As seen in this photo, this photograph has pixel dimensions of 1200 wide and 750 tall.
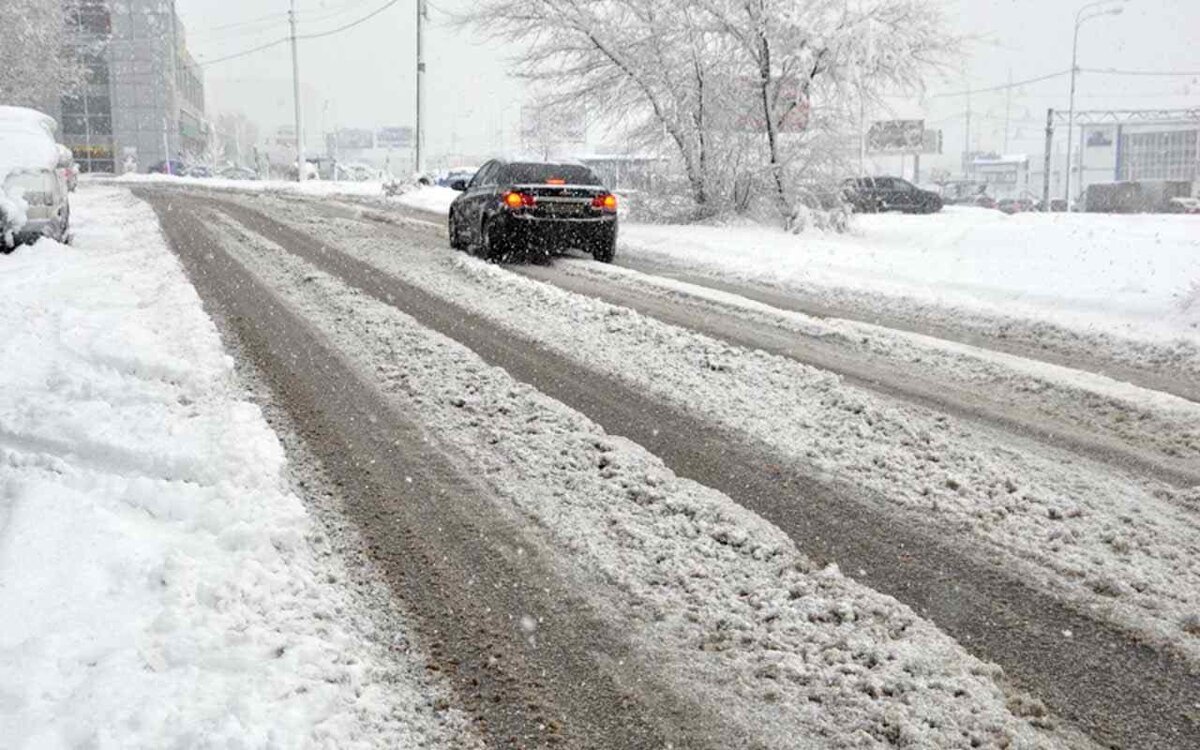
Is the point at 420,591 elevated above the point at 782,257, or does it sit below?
below

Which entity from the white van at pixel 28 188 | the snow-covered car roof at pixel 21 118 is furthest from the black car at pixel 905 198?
the white van at pixel 28 188

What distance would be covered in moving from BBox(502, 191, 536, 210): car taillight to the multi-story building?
8279 cm

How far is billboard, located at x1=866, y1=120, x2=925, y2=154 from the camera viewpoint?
25.6 metres

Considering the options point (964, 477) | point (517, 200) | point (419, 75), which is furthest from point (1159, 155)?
point (964, 477)

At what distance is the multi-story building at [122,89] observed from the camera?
8694 centimetres

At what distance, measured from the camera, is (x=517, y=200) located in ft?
44.8

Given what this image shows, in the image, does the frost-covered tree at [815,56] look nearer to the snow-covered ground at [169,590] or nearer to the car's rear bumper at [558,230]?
the car's rear bumper at [558,230]

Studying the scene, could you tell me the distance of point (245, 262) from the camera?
39.9 feet

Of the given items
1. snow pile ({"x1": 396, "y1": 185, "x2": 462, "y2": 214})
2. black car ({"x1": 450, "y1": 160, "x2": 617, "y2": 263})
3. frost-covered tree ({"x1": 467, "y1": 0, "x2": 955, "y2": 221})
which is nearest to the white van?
black car ({"x1": 450, "y1": 160, "x2": 617, "y2": 263})

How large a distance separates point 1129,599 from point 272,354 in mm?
5829

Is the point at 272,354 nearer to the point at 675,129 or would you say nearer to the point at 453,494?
the point at 453,494

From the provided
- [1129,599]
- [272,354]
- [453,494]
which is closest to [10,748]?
[453,494]

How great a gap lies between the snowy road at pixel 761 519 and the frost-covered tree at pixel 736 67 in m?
13.9

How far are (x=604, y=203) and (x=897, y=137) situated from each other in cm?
2953
